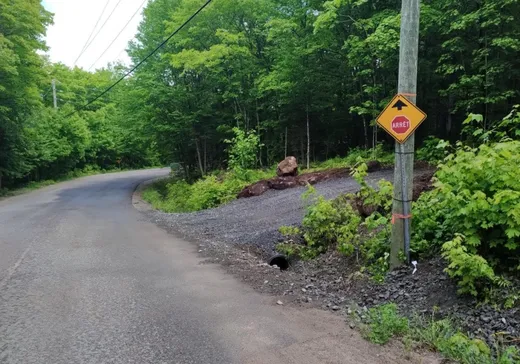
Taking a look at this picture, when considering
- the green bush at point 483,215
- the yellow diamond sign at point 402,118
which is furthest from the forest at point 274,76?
the green bush at point 483,215

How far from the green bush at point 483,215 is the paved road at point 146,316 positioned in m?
1.27

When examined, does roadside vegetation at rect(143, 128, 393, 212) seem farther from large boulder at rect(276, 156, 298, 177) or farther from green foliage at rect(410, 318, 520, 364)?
green foliage at rect(410, 318, 520, 364)

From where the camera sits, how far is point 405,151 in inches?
199

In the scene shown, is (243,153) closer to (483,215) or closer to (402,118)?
(402,118)

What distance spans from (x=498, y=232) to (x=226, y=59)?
689 inches

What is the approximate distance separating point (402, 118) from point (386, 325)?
2.69 metres

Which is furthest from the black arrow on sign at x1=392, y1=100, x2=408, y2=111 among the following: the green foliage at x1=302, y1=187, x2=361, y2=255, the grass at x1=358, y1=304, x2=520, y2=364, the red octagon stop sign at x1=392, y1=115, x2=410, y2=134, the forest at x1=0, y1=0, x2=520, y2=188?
the forest at x1=0, y1=0, x2=520, y2=188

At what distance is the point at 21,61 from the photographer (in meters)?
19.6

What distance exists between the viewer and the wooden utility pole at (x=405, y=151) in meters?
4.93

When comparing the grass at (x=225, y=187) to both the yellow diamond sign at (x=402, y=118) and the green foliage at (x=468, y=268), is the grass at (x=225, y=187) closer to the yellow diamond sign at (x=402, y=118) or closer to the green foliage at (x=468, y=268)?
the yellow diamond sign at (x=402, y=118)

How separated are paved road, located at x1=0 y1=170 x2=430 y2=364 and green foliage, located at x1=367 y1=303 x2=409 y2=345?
16 cm

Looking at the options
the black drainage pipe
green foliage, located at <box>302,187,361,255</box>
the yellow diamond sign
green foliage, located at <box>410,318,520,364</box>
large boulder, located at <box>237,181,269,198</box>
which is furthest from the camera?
large boulder, located at <box>237,181,269,198</box>

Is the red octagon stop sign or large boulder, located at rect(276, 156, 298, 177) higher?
the red octagon stop sign

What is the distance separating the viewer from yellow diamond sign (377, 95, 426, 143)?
4.92 metres
